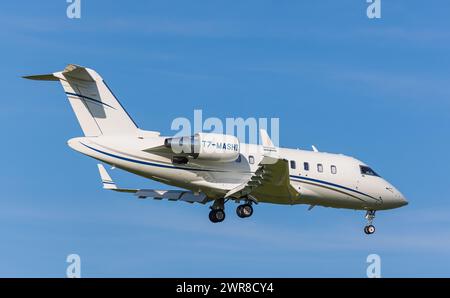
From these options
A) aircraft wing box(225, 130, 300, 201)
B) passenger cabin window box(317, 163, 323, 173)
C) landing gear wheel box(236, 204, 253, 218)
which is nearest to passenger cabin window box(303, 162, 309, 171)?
passenger cabin window box(317, 163, 323, 173)

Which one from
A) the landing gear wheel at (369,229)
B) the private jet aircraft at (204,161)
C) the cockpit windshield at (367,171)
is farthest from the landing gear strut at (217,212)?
the landing gear wheel at (369,229)

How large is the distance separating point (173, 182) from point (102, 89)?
13.7 feet

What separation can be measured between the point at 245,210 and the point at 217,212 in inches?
57.9

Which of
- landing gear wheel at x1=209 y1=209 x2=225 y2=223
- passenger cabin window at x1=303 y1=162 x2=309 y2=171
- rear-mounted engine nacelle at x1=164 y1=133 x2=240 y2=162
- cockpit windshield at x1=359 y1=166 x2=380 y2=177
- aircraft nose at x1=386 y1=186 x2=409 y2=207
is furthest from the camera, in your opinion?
aircraft nose at x1=386 y1=186 x2=409 y2=207

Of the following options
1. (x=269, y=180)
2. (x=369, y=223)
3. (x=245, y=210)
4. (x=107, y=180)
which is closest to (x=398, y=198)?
(x=369, y=223)

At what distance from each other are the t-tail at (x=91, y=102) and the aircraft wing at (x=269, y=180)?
179 inches

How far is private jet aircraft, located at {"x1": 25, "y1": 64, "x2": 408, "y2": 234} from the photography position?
1240 inches

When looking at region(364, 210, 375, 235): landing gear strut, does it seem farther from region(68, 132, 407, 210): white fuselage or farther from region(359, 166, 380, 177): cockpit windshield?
region(359, 166, 380, 177): cockpit windshield

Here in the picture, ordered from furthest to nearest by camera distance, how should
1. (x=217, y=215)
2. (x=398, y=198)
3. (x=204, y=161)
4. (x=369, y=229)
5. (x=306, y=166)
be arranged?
(x=398, y=198), (x=369, y=229), (x=306, y=166), (x=217, y=215), (x=204, y=161)

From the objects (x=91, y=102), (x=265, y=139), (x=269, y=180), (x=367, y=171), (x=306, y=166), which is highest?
(x=91, y=102)

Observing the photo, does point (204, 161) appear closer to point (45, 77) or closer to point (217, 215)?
point (217, 215)

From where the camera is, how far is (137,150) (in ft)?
104

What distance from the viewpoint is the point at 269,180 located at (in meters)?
32.4
